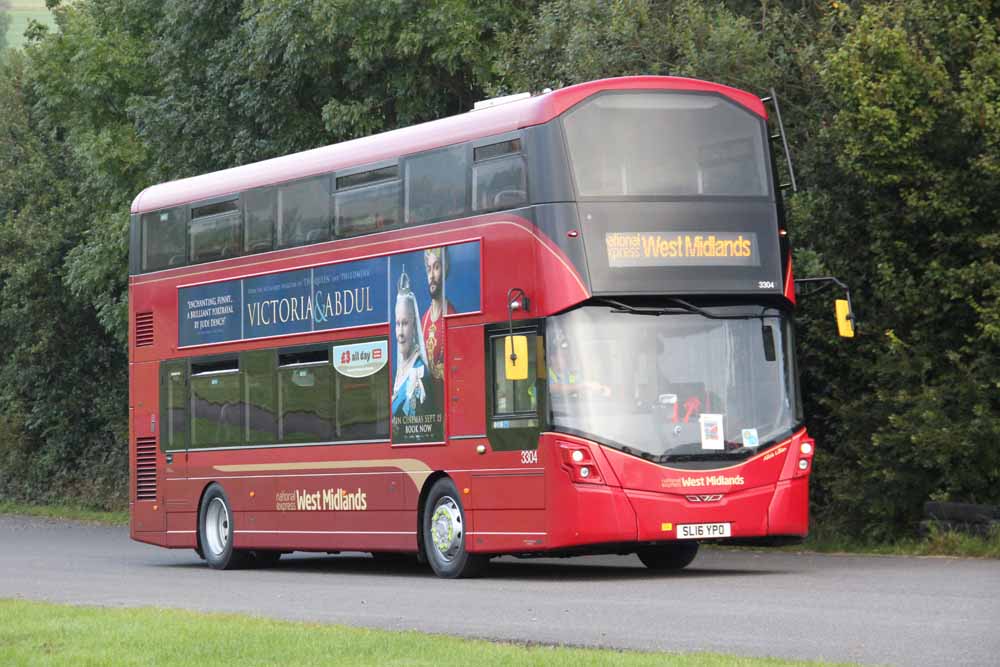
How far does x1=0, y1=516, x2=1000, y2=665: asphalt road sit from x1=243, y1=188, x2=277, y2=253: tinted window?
146 inches

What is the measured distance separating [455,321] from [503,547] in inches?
89.5

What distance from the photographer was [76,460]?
48000mm

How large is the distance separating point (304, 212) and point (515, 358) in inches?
184

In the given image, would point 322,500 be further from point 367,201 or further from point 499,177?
point 499,177

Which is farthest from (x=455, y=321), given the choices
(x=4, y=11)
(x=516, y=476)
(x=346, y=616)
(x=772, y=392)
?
(x=4, y=11)

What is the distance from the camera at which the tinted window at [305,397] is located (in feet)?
69.7

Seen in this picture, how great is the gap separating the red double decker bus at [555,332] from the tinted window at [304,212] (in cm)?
4

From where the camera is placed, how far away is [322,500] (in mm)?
21297

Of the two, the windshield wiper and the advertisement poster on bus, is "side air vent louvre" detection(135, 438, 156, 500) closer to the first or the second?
the advertisement poster on bus

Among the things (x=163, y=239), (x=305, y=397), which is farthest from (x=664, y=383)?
(x=163, y=239)

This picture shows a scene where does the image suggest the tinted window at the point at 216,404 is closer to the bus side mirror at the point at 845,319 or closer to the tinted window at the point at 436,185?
the tinted window at the point at 436,185

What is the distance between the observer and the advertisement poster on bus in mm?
18984

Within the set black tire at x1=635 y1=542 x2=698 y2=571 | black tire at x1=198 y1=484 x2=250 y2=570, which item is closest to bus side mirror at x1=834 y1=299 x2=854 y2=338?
black tire at x1=635 y1=542 x2=698 y2=571

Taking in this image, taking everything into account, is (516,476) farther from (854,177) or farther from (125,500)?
(125,500)
